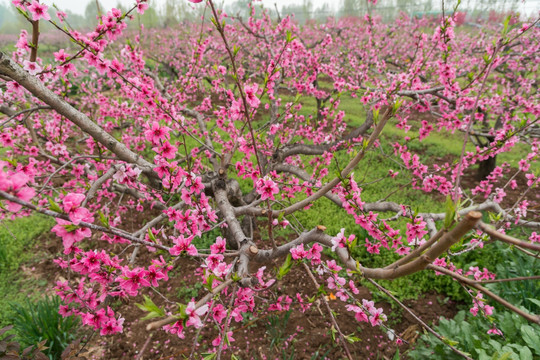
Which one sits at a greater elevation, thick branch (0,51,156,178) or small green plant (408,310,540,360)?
thick branch (0,51,156,178)

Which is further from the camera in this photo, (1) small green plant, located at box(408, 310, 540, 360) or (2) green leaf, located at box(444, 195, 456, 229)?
(1) small green plant, located at box(408, 310, 540, 360)

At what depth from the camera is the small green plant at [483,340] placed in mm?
2393

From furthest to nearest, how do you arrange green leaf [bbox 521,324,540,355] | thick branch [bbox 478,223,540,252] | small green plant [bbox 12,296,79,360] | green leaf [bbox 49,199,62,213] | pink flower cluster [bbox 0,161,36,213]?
small green plant [bbox 12,296,79,360]
green leaf [bbox 521,324,540,355]
green leaf [bbox 49,199,62,213]
pink flower cluster [bbox 0,161,36,213]
thick branch [bbox 478,223,540,252]

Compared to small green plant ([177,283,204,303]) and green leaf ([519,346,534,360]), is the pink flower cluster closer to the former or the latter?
small green plant ([177,283,204,303])

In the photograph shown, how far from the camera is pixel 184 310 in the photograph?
107 cm

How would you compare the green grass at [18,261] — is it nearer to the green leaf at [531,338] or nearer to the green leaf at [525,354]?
the green leaf at [525,354]

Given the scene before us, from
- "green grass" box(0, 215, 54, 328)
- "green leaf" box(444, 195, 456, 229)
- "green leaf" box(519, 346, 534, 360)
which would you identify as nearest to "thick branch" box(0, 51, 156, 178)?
"green leaf" box(444, 195, 456, 229)

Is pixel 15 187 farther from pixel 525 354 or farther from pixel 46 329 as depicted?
pixel 525 354

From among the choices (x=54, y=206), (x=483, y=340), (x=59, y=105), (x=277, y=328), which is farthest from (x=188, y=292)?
(x=483, y=340)

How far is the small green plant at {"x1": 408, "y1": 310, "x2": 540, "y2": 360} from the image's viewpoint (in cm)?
239

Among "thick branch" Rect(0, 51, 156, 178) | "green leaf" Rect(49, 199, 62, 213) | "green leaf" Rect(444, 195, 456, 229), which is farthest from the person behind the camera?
"thick branch" Rect(0, 51, 156, 178)

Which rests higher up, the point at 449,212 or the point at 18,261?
the point at 449,212

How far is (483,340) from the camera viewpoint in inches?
111

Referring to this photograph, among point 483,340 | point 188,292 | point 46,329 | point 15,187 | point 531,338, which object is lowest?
point 483,340
